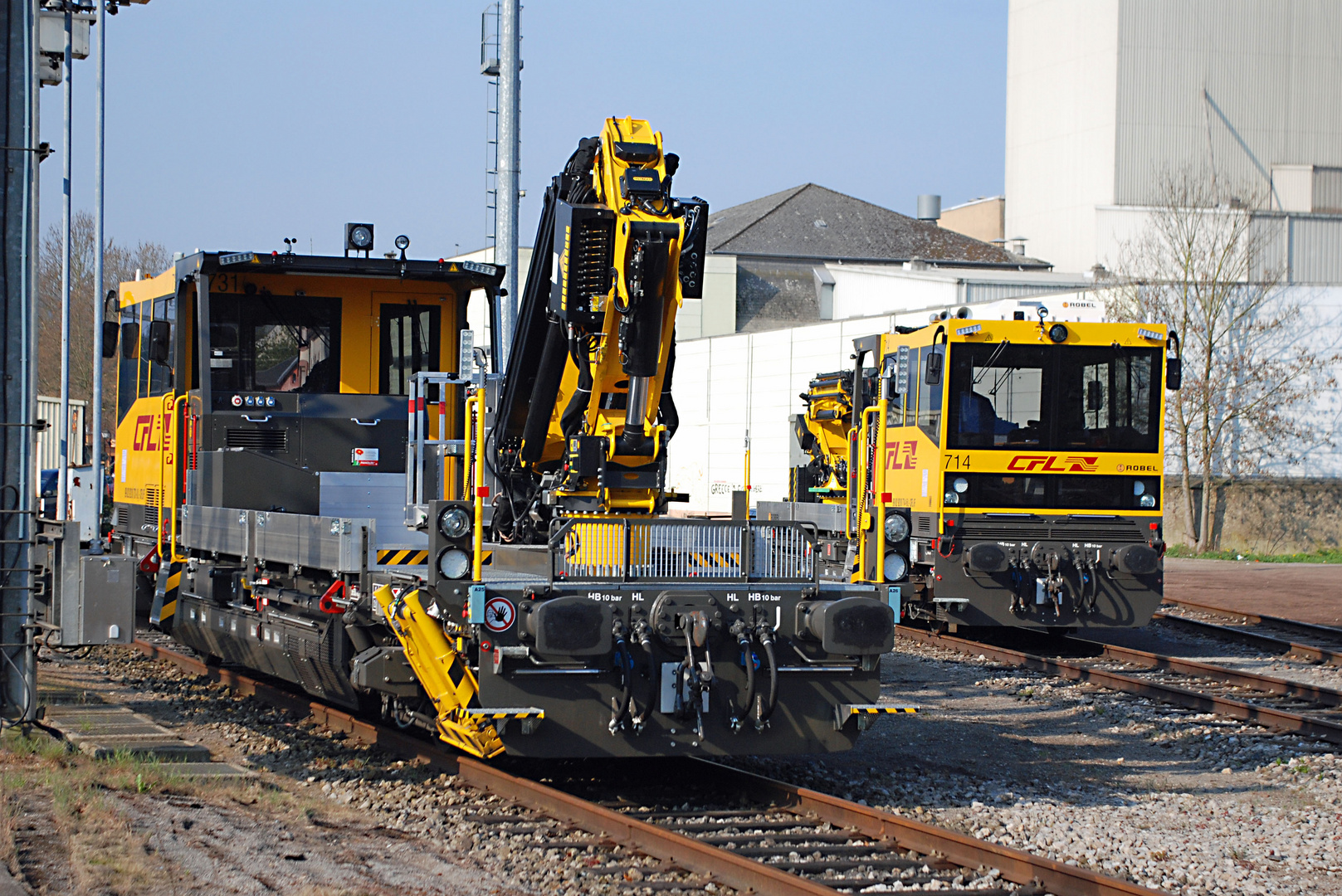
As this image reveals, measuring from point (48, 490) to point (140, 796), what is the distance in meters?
23.0

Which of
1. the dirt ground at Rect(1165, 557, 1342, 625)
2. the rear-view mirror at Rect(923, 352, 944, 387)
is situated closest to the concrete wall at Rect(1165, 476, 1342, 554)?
the dirt ground at Rect(1165, 557, 1342, 625)

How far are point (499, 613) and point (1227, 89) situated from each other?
4834cm

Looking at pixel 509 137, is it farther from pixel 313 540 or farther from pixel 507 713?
pixel 507 713

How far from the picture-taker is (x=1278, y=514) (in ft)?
92.8

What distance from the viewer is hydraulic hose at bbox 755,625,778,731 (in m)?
7.57

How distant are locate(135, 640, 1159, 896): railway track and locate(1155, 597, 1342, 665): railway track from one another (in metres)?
8.62

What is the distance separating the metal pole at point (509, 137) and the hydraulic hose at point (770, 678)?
29.6 feet

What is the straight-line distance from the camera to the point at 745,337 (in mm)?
37125

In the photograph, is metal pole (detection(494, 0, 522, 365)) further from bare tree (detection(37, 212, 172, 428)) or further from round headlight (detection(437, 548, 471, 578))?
bare tree (detection(37, 212, 172, 428))

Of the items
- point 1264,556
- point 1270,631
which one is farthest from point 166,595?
point 1264,556

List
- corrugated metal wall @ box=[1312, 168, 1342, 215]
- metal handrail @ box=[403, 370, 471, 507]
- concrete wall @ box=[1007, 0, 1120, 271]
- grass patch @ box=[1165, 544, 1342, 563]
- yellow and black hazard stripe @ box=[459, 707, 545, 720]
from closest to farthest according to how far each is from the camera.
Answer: yellow and black hazard stripe @ box=[459, 707, 545, 720] < metal handrail @ box=[403, 370, 471, 507] < grass patch @ box=[1165, 544, 1342, 563] < corrugated metal wall @ box=[1312, 168, 1342, 215] < concrete wall @ box=[1007, 0, 1120, 271]

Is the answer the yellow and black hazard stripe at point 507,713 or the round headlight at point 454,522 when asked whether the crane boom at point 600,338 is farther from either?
the yellow and black hazard stripe at point 507,713

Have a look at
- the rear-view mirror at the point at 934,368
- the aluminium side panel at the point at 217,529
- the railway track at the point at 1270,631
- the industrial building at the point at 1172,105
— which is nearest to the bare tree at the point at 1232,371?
the railway track at the point at 1270,631

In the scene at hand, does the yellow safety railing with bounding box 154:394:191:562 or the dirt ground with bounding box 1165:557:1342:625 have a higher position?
the yellow safety railing with bounding box 154:394:191:562
